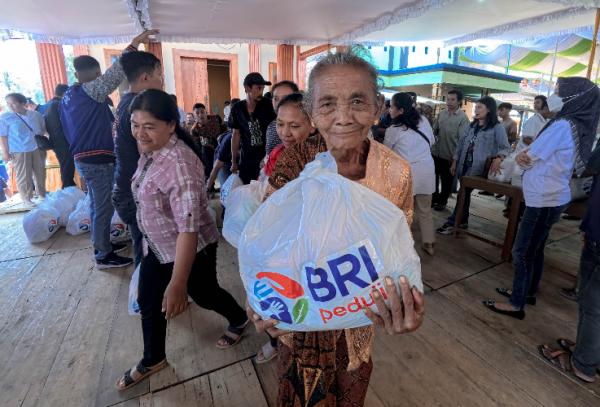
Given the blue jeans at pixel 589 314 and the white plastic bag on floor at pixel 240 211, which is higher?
the white plastic bag on floor at pixel 240 211

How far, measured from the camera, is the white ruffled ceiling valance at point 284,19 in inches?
143

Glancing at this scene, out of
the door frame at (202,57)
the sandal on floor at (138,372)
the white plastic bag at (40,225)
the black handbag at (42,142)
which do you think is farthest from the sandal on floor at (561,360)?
the door frame at (202,57)

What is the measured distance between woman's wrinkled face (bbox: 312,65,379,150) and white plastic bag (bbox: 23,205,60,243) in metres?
4.09

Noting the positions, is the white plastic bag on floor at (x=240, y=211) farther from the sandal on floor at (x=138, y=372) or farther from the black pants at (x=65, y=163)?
the black pants at (x=65, y=163)

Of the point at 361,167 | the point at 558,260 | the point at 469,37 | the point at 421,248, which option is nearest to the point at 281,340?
the point at 361,167

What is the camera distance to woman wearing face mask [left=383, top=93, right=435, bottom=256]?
309 centimetres

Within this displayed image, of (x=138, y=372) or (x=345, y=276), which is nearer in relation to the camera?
(x=345, y=276)

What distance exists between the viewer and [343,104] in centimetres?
86

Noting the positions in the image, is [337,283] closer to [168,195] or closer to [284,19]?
[168,195]

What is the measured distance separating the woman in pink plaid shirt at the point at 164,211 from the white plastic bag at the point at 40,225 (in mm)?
2795

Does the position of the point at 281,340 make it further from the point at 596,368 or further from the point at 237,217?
the point at 596,368

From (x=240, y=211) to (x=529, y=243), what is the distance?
212cm

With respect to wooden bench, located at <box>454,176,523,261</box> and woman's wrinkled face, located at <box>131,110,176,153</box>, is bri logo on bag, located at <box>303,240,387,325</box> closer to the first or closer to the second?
woman's wrinkled face, located at <box>131,110,176,153</box>

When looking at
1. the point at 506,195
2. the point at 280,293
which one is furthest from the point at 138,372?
the point at 506,195
